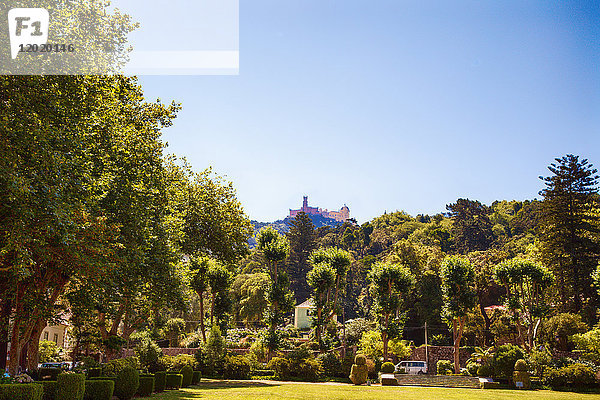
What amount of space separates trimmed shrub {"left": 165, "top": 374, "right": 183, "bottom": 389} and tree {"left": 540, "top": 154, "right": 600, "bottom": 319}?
38.2 metres

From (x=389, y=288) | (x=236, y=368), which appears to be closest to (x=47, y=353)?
(x=236, y=368)

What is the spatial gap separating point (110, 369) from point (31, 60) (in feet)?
40.7

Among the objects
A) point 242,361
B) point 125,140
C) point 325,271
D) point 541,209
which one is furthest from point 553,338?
point 125,140

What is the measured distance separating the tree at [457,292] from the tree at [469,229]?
49639mm

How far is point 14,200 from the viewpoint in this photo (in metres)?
11.6

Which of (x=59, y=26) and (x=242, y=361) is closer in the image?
(x=59, y=26)

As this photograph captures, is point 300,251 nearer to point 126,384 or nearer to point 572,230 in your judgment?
point 572,230

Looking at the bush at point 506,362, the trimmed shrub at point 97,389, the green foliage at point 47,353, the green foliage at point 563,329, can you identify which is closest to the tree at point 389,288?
the bush at point 506,362

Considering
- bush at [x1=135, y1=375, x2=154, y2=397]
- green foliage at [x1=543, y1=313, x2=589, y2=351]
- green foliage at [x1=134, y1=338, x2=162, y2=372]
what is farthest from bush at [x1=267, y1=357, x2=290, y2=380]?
green foliage at [x1=543, y1=313, x2=589, y2=351]

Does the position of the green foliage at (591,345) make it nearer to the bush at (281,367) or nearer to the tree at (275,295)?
the bush at (281,367)

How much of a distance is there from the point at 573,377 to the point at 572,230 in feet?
75.9

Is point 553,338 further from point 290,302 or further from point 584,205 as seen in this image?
point 290,302

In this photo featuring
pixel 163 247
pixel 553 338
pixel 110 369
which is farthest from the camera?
pixel 553 338

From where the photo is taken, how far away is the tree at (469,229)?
8681cm
